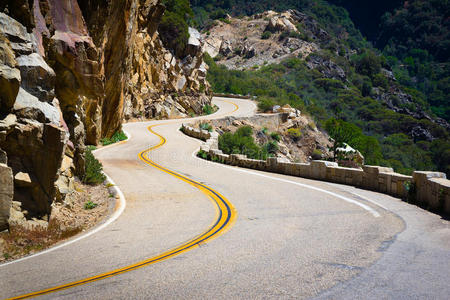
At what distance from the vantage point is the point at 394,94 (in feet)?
334

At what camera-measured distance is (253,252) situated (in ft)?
21.0

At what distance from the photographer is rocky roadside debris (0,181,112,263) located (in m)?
7.47


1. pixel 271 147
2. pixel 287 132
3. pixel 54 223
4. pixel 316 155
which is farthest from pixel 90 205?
pixel 287 132

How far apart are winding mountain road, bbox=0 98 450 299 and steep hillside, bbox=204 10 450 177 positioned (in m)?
38.4

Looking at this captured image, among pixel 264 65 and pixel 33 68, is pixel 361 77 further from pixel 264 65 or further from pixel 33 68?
pixel 33 68

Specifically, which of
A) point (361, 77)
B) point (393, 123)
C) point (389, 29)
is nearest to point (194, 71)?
point (393, 123)

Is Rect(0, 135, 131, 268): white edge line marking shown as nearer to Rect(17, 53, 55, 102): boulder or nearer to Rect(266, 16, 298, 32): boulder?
Rect(17, 53, 55, 102): boulder

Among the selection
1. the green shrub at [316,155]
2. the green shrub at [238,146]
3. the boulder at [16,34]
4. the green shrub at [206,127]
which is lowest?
the green shrub at [316,155]

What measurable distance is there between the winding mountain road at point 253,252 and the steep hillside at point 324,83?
3843 centimetres

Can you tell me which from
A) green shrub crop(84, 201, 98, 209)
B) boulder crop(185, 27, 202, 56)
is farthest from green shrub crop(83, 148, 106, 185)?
boulder crop(185, 27, 202, 56)

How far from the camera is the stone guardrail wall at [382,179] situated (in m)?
9.59

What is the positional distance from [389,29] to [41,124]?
20667 cm

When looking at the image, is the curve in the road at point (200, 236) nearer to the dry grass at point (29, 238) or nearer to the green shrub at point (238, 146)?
the dry grass at point (29, 238)

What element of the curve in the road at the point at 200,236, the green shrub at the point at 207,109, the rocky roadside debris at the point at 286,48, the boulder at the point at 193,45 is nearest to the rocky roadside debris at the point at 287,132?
the green shrub at the point at 207,109
